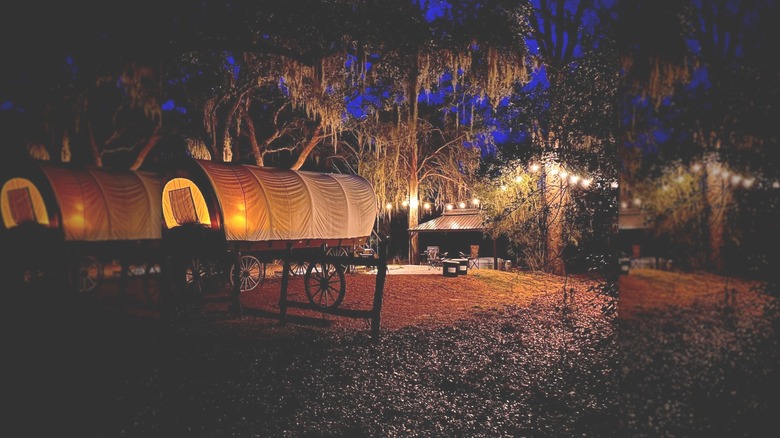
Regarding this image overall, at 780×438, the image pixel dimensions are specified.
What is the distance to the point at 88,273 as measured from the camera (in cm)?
209

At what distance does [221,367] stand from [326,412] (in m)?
1.79

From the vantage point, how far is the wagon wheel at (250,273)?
36.2ft

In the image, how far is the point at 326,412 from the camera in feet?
12.1

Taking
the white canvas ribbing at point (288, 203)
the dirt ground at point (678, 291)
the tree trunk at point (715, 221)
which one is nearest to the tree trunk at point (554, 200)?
the dirt ground at point (678, 291)

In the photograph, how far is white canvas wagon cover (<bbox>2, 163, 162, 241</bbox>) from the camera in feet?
5.97

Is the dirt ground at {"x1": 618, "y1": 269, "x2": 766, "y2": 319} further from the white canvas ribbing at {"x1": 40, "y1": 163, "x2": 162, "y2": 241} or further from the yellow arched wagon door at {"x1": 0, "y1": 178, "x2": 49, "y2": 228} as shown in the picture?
the yellow arched wagon door at {"x1": 0, "y1": 178, "x2": 49, "y2": 228}

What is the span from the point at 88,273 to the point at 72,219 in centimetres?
33

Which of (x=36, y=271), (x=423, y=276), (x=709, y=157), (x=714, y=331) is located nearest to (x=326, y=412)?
(x=36, y=271)

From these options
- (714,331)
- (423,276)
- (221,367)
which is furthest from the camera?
(423,276)

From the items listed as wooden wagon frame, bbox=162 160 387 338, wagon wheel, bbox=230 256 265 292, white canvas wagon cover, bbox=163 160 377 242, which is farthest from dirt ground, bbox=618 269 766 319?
wagon wheel, bbox=230 256 265 292

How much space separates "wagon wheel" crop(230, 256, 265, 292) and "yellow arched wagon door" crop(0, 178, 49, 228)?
31.4ft

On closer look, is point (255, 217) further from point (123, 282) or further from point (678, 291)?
point (678, 291)

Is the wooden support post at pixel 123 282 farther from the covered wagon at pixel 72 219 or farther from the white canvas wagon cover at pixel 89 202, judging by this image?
the white canvas wagon cover at pixel 89 202

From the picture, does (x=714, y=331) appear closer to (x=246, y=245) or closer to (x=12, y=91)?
(x=12, y=91)
